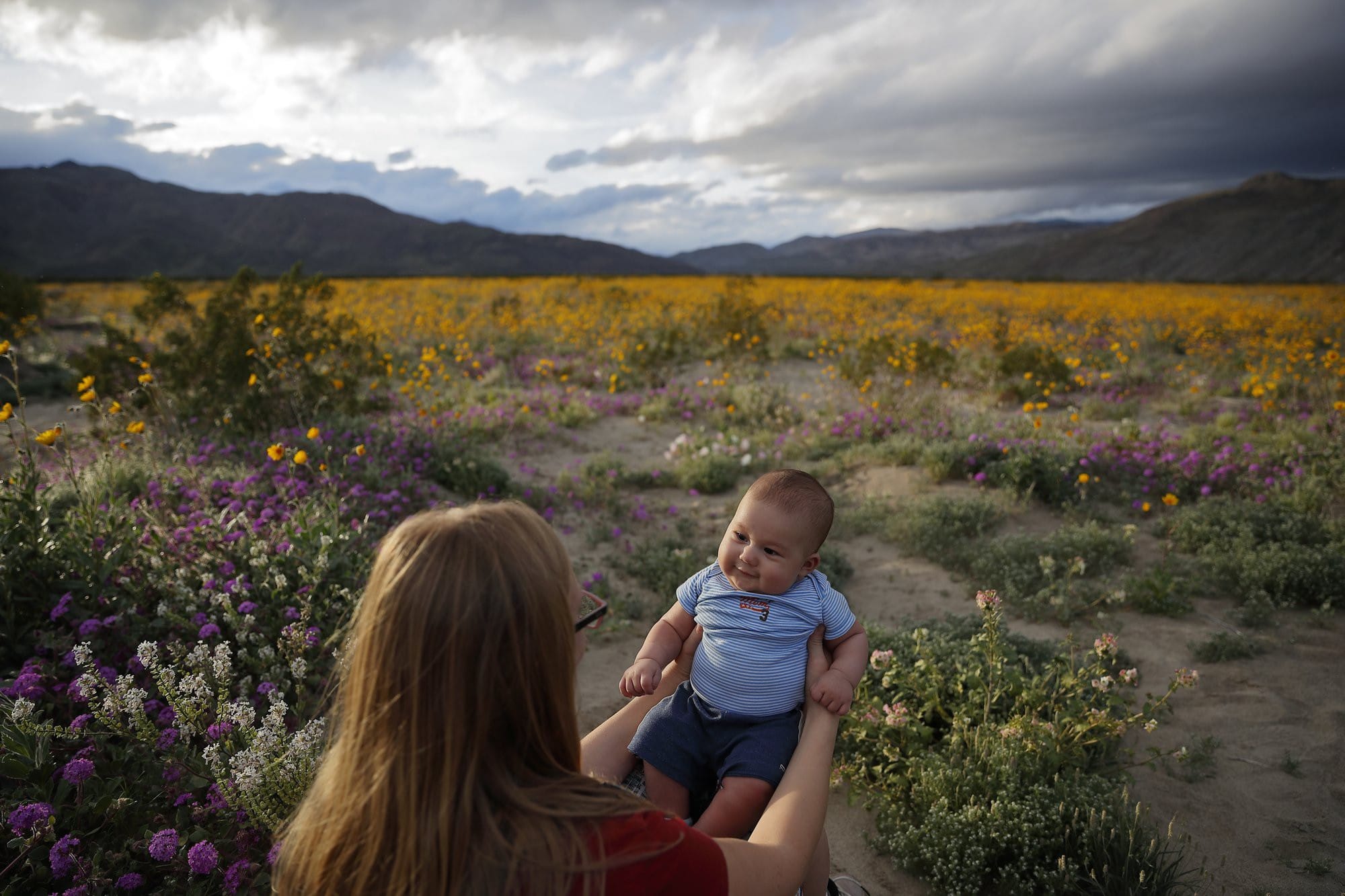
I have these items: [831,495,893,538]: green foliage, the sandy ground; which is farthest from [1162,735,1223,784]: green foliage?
[831,495,893,538]: green foliage

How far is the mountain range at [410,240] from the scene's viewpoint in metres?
76.0

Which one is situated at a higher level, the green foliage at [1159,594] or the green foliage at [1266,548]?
the green foliage at [1266,548]

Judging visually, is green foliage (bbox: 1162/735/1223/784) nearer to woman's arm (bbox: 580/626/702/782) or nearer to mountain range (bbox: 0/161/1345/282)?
woman's arm (bbox: 580/626/702/782)

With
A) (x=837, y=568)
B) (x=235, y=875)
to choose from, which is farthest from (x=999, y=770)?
(x=235, y=875)

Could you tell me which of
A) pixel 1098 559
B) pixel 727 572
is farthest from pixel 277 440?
pixel 1098 559

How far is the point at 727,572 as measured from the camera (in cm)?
241

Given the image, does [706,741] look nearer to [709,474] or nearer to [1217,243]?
[709,474]

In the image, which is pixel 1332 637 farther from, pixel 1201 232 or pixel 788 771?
pixel 1201 232

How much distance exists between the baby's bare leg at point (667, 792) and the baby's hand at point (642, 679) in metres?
0.24

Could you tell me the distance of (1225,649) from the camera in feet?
13.4

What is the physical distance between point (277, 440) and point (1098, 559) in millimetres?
6406

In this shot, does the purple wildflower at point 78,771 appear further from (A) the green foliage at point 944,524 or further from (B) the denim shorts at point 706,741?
(A) the green foliage at point 944,524

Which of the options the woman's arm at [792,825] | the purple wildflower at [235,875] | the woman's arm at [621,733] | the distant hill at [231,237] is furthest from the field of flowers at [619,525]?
the distant hill at [231,237]

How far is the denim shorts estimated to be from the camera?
207 centimetres
